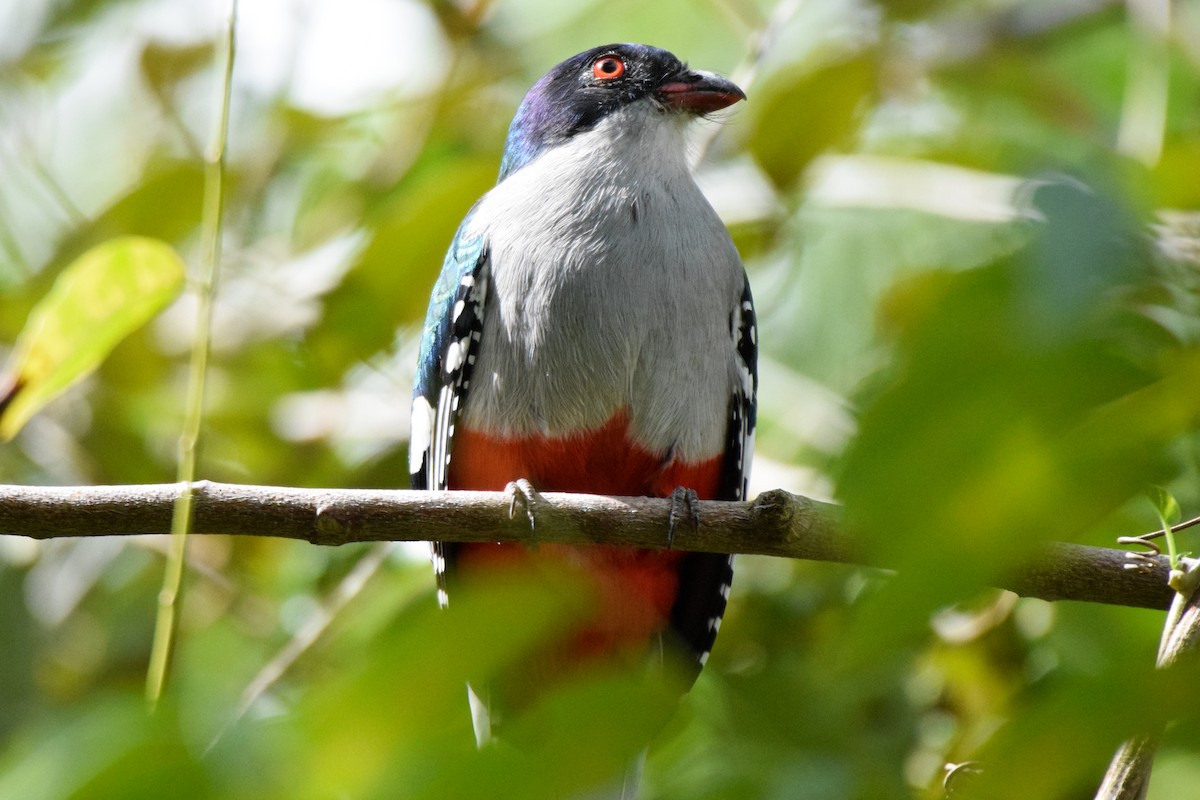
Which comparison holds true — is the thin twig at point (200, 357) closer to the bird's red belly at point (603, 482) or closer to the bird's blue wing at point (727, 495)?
the bird's red belly at point (603, 482)

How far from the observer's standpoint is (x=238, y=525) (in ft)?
8.18

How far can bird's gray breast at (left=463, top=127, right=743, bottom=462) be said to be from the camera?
369 centimetres

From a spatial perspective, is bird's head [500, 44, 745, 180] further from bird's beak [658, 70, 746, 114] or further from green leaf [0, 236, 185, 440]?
green leaf [0, 236, 185, 440]

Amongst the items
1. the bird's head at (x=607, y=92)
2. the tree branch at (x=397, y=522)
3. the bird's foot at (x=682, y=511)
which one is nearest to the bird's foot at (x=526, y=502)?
the tree branch at (x=397, y=522)

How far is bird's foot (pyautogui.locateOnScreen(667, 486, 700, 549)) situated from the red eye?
6.47 feet

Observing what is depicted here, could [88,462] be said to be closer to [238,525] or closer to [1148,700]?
[238,525]

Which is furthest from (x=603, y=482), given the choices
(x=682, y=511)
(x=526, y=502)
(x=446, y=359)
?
(x=526, y=502)

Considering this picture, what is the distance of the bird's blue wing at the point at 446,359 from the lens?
384 cm

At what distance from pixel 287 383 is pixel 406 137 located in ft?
4.32

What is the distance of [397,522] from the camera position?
256 cm

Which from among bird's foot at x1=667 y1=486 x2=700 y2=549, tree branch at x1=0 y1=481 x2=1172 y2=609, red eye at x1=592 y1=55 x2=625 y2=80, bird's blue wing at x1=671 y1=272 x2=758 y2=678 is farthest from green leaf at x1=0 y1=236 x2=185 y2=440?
red eye at x1=592 y1=55 x2=625 y2=80

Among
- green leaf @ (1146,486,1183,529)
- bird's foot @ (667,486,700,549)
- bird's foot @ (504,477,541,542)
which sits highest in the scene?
green leaf @ (1146,486,1183,529)

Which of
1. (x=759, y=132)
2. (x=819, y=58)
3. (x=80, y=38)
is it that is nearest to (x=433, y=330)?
(x=759, y=132)

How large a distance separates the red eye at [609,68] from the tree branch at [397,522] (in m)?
2.24
